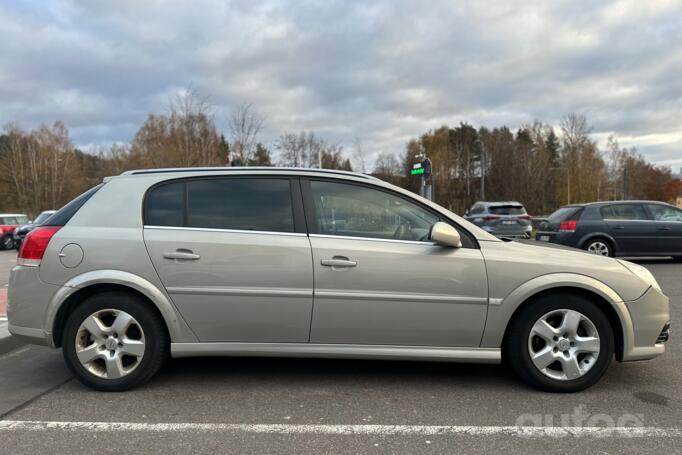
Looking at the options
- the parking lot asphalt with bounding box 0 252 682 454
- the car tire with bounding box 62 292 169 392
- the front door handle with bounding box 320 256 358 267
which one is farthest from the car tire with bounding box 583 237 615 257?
the car tire with bounding box 62 292 169 392

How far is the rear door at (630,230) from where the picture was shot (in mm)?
10586

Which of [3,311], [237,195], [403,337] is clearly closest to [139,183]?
[237,195]

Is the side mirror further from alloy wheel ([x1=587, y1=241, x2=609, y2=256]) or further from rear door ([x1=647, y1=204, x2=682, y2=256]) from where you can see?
rear door ([x1=647, y1=204, x2=682, y2=256])

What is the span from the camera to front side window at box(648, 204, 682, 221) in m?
10.8

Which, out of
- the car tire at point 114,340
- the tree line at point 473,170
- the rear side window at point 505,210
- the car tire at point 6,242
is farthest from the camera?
the tree line at point 473,170

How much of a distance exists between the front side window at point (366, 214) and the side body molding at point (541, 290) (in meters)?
0.75

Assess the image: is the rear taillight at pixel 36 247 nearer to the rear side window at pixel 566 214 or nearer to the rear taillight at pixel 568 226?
the rear taillight at pixel 568 226

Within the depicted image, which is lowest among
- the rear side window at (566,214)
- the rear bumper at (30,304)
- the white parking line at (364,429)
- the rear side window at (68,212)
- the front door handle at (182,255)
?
the white parking line at (364,429)

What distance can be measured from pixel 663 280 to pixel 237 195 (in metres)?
8.42

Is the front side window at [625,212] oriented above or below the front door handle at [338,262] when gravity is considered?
above

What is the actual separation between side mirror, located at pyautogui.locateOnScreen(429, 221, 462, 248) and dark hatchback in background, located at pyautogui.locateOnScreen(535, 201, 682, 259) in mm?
8205

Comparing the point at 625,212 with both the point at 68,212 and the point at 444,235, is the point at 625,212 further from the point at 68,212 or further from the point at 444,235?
the point at 68,212

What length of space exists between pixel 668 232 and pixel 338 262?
1036 cm

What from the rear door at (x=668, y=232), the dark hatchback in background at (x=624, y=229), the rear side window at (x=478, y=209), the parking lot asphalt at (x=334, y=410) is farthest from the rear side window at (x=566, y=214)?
the parking lot asphalt at (x=334, y=410)
